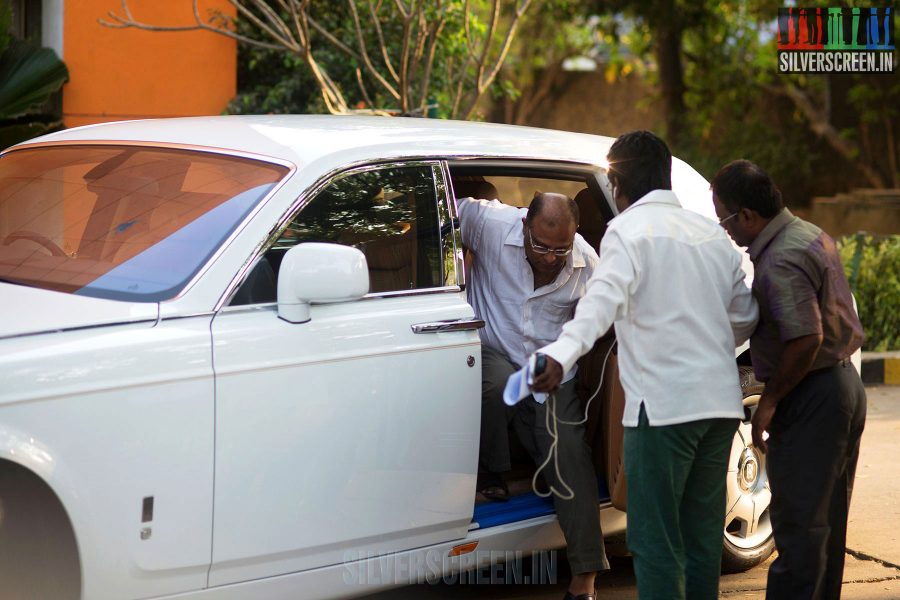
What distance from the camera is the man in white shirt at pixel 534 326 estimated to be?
4574 millimetres

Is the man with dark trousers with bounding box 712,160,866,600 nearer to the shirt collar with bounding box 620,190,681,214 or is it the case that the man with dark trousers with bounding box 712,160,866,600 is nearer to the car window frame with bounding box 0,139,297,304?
the shirt collar with bounding box 620,190,681,214

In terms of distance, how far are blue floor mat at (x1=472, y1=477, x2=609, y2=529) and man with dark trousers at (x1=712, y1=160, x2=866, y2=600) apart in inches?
35.7

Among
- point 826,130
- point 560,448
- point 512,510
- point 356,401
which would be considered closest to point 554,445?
point 560,448

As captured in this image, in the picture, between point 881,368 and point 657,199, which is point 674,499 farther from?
point 881,368

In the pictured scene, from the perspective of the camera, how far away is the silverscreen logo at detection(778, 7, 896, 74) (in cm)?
1236

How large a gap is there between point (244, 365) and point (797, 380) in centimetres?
186

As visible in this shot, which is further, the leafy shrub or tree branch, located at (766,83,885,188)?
tree branch, located at (766,83,885,188)

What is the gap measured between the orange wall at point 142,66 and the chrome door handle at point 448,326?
18.6ft

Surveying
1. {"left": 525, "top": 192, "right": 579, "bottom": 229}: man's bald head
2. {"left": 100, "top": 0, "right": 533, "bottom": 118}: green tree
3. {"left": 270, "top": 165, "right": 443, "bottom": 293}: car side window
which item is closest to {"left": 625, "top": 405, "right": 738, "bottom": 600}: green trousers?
{"left": 270, "top": 165, "right": 443, "bottom": 293}: car side window

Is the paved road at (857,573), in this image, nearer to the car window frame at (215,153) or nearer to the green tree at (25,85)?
the car window frame at (215,153)

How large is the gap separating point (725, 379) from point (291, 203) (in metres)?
1.55

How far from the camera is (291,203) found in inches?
155

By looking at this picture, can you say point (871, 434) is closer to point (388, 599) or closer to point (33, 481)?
point (388, 599)

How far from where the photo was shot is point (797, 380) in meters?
4.02
